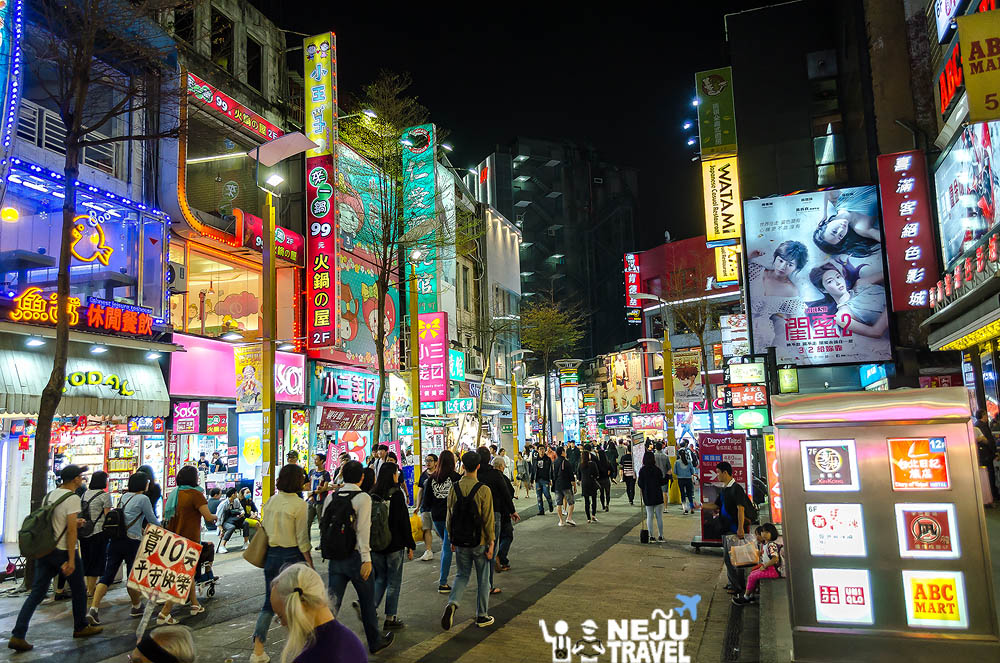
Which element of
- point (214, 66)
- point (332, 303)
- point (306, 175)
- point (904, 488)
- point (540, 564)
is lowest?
point (540, 564)

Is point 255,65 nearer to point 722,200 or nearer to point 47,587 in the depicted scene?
point 722,200

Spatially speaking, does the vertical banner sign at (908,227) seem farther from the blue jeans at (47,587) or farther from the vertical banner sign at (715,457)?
the blue jeans at (47,587)

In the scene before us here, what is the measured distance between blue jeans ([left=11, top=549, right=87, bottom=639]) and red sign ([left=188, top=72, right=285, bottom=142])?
15.1m

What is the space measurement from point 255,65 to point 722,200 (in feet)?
56.6

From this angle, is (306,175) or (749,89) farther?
(749,89)

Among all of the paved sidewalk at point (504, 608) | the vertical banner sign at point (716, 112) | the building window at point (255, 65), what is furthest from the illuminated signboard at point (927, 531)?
the vertical banner sign at point (716, 112)

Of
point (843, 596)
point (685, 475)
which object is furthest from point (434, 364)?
point (843, 596)

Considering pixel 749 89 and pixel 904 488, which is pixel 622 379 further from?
pixel 904 488

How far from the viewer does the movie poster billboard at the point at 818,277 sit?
21781 mm

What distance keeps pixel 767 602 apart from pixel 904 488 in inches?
139

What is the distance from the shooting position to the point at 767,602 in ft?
29.6

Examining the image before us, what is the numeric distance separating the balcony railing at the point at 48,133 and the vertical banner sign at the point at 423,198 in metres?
7.30

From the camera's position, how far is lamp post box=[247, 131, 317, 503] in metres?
12.0

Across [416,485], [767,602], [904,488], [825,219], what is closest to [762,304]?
[825,219]
